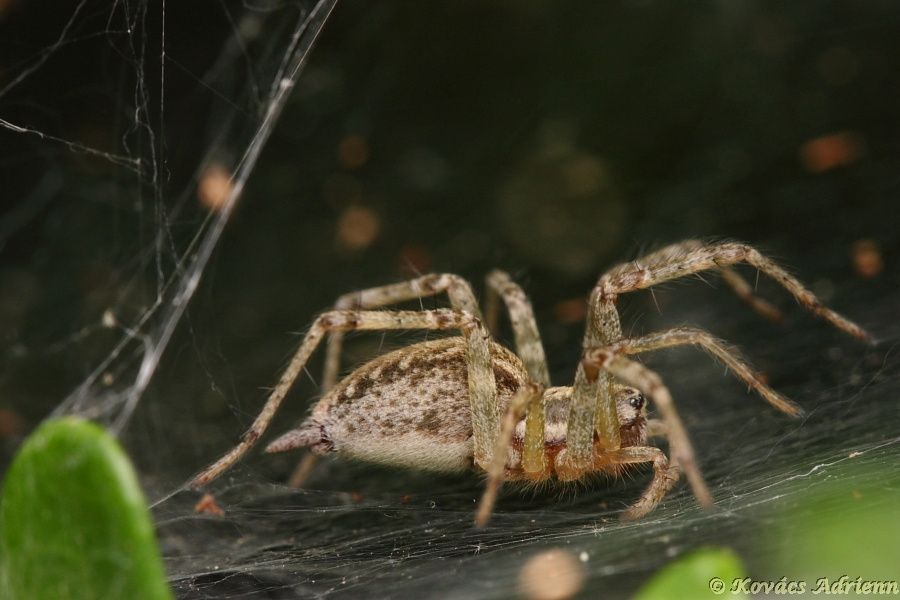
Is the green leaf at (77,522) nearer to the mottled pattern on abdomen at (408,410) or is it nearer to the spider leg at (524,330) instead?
the mottled pattern on abdomen at (408,410)

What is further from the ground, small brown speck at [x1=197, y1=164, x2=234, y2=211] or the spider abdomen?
small brown speck at [x1=197, y1=164, x2=234, y2=211]

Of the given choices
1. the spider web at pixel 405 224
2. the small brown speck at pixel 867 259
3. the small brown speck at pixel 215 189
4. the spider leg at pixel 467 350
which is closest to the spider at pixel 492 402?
the spider leg at pixel 467 350

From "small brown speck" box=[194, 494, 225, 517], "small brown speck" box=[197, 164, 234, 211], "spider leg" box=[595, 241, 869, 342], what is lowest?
"small brown speck" box=[194, 494, 225, 517]

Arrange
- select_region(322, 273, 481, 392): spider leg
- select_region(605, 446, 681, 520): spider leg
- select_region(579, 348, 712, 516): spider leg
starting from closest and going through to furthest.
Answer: select_region(579, 348, 712, 516): spider leg
select_region(605, 446, 681, 520): spider leg
select_region(322, 273, 481, 392): spider leg

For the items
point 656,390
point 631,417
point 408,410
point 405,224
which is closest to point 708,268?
point 631,417

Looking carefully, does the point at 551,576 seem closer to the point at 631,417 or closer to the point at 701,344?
the point at 631,417

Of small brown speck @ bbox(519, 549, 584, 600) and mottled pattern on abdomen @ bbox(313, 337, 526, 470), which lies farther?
mottled pattern on abdomen @ bbox(313, 337, 526, 470)

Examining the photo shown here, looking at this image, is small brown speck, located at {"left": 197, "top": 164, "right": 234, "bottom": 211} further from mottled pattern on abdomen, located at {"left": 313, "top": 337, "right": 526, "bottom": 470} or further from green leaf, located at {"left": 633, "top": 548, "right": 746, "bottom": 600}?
green leaf, located at {"left": 633, "top": 548, "right": 746, "bottom": 600}

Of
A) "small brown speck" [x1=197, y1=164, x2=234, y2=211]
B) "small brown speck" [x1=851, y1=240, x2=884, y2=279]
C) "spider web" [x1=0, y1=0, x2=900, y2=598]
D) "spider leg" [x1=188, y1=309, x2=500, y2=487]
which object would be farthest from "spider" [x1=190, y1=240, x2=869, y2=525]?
"small brown speck" [x1=197, y1=164, x2=234, y2=211]

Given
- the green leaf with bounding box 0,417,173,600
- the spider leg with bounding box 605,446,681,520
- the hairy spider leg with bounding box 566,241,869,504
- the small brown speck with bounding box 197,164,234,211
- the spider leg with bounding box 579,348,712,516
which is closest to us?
the green leaf with bounding box 0,417,173,600
